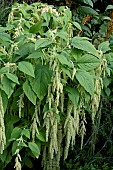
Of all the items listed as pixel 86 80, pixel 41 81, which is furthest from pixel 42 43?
pixel 86 80

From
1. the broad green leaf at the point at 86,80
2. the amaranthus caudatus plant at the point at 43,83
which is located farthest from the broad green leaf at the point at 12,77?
the broad green leaf at the point at 86,80

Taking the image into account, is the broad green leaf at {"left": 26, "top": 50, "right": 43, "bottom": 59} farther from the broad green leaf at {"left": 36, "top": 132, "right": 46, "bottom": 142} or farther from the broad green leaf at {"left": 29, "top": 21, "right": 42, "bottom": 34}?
the broad green leaf at {"left": 36, "top": 132, "right": 46, "bottom": 142}

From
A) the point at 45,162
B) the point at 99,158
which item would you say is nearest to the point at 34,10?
the point at 45,162

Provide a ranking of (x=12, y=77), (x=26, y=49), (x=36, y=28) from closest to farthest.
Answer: (x=12, y=77), (x=26, y=49), (x=36, y=28)

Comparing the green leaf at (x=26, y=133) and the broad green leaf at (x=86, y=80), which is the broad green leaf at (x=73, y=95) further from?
the green leaf at (x=26, y=133)

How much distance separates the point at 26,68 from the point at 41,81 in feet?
0.40

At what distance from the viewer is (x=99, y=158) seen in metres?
2.88

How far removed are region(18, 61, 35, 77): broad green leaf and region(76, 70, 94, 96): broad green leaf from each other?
0.25 m

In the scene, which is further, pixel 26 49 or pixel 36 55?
pixel 26 49

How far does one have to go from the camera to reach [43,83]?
6.47 feet

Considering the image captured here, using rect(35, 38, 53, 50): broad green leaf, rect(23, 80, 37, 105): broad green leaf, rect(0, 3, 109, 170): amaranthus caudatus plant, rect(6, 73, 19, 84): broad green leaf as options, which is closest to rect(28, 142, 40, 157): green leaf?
rect(0, 3, 109, 170): amaranthus caudatus plant

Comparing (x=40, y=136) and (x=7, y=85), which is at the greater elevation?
(x=7, y=85)

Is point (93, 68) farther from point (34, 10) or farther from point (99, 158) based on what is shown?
point (99, 158)

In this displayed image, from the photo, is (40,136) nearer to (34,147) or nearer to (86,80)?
(34,147)
